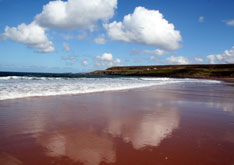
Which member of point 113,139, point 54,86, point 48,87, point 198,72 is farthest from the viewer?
point 198,72

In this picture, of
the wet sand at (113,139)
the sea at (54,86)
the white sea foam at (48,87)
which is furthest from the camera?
the sea at (54,86)

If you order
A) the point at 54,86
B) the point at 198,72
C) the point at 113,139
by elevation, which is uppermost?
the point at 198,72

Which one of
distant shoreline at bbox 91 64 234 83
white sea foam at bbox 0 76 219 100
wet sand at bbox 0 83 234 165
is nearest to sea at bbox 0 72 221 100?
white sea foam at bbox 0 76 219 100

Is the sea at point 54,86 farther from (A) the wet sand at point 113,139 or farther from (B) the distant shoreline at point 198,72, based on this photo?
(B) the distant shoreline at point 198,72

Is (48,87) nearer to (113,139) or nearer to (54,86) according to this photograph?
(54,86)

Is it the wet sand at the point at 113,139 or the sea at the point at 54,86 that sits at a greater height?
the sea at the point at 54,86

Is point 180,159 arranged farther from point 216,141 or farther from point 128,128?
point 128,128

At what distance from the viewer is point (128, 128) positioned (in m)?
5.39

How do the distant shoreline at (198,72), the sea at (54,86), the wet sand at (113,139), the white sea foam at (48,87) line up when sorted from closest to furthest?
1. the wet sand at (113,139)
2. the white sea foam at (48,87)
3. the sea at (54,86)
4. the distant shoreline at (198,72)

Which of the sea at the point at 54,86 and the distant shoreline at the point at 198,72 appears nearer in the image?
the sea at the point at 54,86

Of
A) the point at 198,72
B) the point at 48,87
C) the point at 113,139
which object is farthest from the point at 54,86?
the point at 198,72

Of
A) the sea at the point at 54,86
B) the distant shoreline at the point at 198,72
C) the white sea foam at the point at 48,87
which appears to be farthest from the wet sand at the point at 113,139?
the distant shoreline at the point at 198,72

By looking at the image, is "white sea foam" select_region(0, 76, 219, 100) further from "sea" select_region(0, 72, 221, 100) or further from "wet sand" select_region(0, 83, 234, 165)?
"wet sand" select_region(0, 83, 234, 165)

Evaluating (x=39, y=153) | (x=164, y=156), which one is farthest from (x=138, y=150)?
(x=39, y=153)
